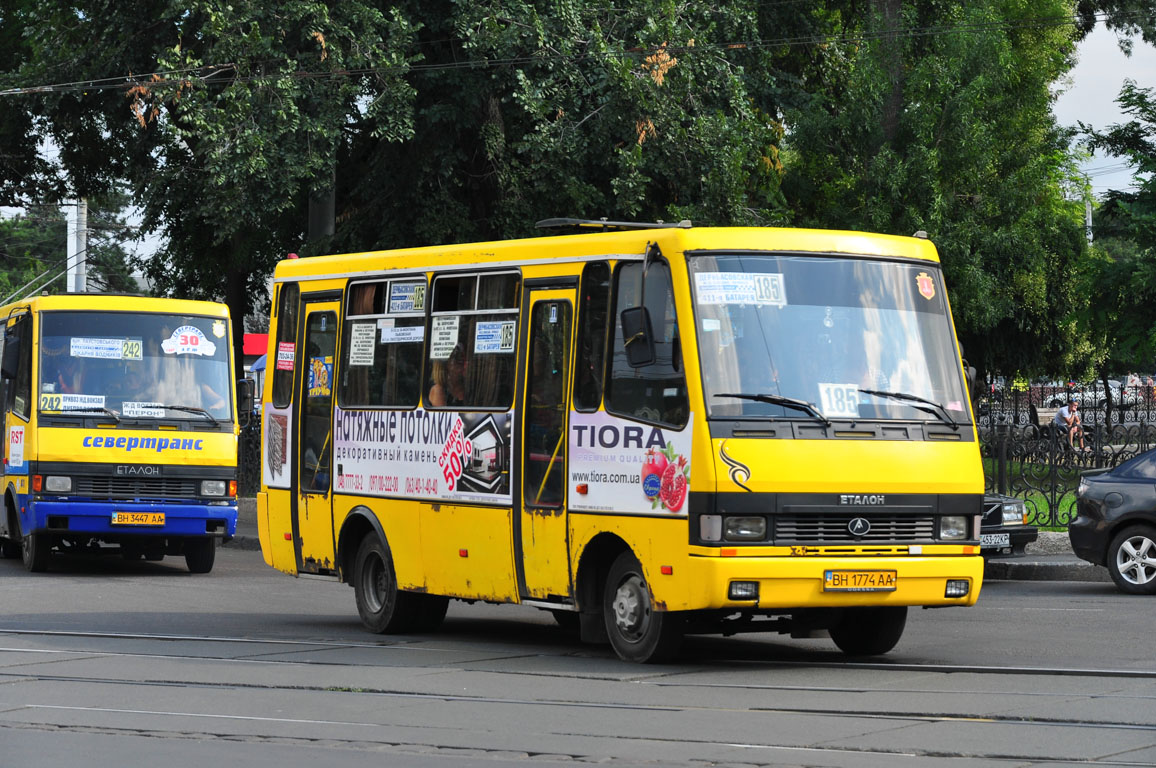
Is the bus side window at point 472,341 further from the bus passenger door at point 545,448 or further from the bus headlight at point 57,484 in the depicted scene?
the bus headlight at point 57,484

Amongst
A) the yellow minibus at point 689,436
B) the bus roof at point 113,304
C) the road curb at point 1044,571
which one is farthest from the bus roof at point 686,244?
the road curb at point 1044,571

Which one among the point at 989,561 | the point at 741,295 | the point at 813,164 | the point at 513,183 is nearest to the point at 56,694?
the point at 741,295

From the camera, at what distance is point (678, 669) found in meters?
11.0

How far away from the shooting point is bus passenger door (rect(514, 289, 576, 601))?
11.6m

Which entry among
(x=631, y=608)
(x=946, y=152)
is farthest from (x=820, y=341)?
(x=946, y=152)

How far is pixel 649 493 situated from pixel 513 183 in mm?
17310

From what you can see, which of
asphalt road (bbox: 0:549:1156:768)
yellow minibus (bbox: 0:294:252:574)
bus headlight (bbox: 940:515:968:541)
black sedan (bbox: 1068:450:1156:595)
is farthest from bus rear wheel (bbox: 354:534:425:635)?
black sedan (bbox: 1068:450:1156:595)

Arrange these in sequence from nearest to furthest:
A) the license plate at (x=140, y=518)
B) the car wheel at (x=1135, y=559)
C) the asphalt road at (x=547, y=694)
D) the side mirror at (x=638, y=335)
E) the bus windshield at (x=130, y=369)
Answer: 1. the asphalt road at (x=547, y=694)
2. the side mirror at (x=638, y=335)
3. the car wheel at (x=1135, y=559)
4. the license plate at (x=140, y=518)
5. the bus windshield at (x=130, y=369)

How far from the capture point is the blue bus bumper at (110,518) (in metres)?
19.1

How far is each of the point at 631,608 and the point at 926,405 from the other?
223cm

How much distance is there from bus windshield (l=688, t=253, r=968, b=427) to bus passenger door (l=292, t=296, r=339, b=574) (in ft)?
14.5

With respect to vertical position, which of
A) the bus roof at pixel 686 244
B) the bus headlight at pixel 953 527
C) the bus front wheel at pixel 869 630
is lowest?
the bus front wheel at pixel 869 630

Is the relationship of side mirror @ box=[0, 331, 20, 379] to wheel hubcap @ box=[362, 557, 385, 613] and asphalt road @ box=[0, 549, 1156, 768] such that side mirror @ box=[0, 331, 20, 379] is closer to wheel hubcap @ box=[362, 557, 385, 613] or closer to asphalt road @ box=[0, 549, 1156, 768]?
asphalt road @ box=[0, 549, 1156, 768]

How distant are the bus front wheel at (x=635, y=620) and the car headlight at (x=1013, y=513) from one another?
7626 mm
